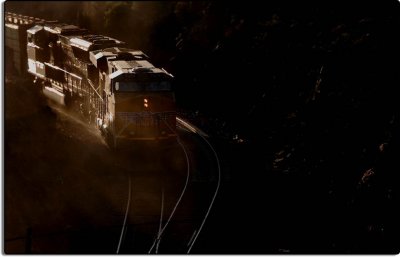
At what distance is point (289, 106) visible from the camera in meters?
30.6

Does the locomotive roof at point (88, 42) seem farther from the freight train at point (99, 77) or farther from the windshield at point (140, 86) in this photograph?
the windshield at point (140, 86)

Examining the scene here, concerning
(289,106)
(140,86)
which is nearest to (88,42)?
(140,86)

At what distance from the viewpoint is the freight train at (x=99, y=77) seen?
22672 millimetres

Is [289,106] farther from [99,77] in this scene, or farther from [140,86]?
[99,77]

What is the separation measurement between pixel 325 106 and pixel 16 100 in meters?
18.5

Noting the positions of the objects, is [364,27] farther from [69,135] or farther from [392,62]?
[69,135]

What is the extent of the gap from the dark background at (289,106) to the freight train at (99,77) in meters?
5.38

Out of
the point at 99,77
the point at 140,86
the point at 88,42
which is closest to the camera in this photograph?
the point at 140,86

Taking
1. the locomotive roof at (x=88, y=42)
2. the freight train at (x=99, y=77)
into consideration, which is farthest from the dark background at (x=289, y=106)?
the locomotive roof at (x=88, y=42)

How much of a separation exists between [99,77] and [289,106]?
12484mm

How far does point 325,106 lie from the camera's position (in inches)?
1084

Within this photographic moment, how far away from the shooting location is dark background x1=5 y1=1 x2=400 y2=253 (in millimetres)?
19859

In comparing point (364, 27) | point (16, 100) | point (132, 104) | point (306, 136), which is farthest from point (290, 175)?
point (16, 100)

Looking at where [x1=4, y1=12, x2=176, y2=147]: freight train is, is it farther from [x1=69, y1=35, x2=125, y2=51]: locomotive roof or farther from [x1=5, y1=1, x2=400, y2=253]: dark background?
[x1=5, y1=1, x2=400, y2=253]: dark background
